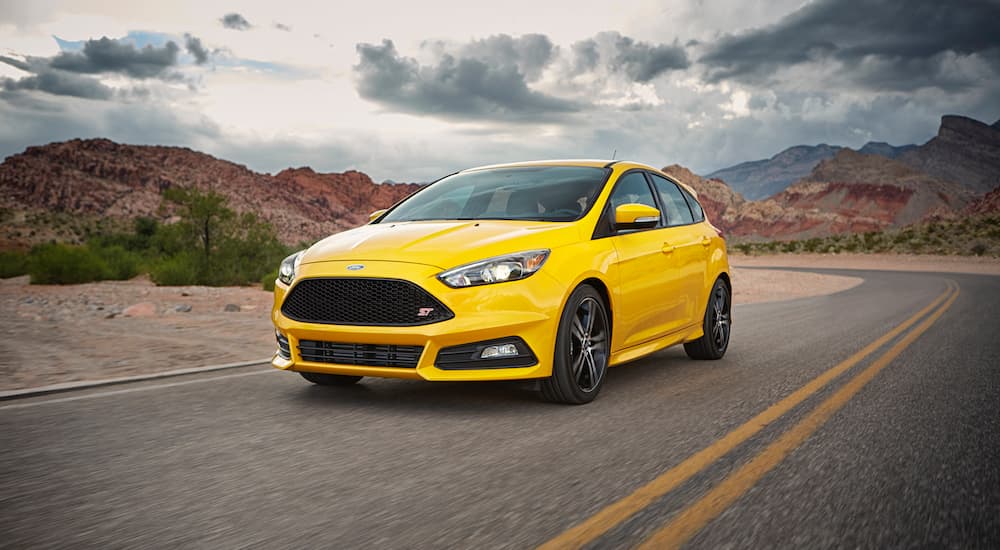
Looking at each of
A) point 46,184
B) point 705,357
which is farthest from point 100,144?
point 705,357

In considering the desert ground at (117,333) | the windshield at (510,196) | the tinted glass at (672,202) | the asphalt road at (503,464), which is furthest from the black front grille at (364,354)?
the tinted glass at (672,202)

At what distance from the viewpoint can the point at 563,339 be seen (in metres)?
5.19

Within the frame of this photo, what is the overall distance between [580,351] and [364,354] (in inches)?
57.2

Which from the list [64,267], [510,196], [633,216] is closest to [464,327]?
[633,216]

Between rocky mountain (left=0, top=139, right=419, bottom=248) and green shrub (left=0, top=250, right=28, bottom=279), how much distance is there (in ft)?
103

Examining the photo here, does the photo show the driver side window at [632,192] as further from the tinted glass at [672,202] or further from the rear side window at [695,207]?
the rear side window at [695,207]

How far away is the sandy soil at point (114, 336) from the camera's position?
696 cm

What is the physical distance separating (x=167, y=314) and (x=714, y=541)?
1153 centimetres

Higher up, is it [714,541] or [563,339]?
[563,339]

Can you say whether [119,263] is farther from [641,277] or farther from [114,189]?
[114,189]

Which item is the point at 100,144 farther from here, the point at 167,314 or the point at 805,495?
the point at 805,495

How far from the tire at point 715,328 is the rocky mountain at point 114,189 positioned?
56.3 m

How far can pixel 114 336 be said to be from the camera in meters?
9.07

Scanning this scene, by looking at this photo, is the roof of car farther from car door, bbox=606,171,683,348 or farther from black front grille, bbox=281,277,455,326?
black front grille, bbox=281,277,455,326
